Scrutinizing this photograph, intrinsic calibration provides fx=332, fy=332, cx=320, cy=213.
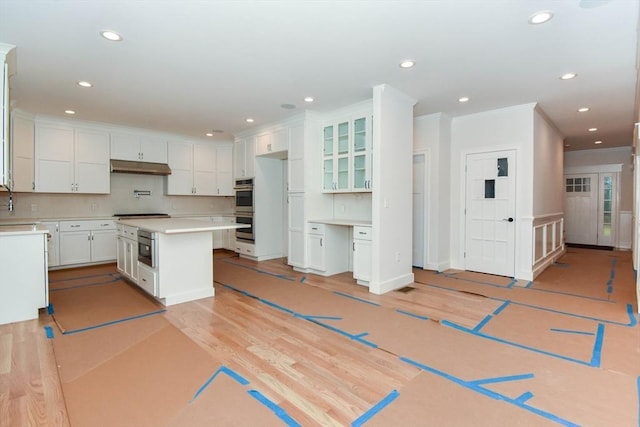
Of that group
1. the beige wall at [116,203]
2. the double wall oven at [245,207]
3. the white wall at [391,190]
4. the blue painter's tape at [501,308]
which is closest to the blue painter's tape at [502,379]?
the blue painter's tape at [501,308]

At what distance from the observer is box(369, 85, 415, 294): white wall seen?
4.16 metres

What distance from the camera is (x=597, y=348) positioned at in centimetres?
269

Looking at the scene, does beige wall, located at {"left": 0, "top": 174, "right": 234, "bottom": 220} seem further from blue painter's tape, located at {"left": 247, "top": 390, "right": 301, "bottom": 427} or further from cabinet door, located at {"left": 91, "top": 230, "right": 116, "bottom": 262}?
blue painter's tape, located at {"left": 247, "top": 390, "right": 301, "bottom": 427}

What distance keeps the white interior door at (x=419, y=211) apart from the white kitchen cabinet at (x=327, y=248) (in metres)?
1.22

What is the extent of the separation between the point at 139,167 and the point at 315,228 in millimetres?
3761

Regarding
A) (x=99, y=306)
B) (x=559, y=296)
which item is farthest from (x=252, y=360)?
(x=559, y=296)

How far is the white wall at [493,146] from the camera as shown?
4898 mm

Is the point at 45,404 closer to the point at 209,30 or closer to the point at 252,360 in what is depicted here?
the point at 252,360

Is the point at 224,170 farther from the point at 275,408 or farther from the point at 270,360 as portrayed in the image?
the point at 275,408

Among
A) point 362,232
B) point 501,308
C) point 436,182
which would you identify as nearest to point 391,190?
point 362,232

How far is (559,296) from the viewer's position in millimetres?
4117

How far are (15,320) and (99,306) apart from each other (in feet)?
2.32

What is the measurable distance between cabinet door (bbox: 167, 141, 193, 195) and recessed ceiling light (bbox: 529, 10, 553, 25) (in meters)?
6.44

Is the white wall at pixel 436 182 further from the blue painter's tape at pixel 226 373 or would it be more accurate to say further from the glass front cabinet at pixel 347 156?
the blue painter's tape at pixel 226 373
